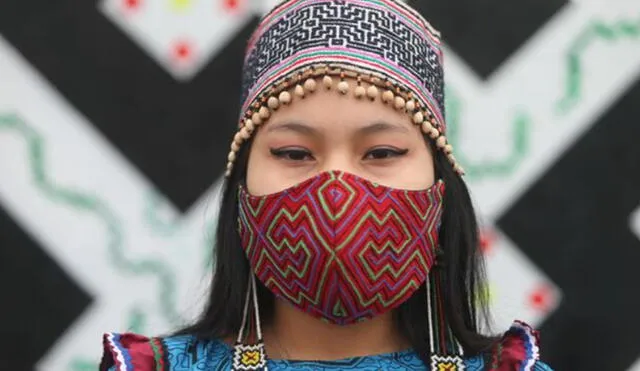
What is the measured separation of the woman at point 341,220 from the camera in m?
1.55

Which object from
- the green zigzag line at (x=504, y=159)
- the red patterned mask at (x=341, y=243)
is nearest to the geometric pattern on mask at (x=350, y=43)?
the red patterned mask at (x=341, y=243)

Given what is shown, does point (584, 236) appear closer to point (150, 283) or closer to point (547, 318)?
point (547, 318)

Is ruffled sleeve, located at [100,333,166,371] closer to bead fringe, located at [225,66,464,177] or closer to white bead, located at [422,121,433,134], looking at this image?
bead fringe, located at [225,66,464,177]

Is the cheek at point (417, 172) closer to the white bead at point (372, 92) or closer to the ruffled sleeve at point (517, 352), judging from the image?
the white bead at point (372, 92)

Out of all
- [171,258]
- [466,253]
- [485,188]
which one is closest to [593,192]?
[485,188]

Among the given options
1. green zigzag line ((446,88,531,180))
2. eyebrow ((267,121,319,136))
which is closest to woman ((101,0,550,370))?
eyebrow ((267,121,319,136))

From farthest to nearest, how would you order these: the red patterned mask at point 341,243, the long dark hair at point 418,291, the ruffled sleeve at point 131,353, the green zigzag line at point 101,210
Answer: the green zigzag line at point 101,210
the long dark hair at point 418,291
the ruffled sleeve at point 131,353
the red patterned mask at point 341,243

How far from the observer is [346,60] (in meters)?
1.63

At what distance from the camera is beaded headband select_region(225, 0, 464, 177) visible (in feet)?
5.34

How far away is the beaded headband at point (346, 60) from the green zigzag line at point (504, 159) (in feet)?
2.83

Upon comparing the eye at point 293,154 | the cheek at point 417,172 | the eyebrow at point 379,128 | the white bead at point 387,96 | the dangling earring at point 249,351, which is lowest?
the dangling earring at point 249,351

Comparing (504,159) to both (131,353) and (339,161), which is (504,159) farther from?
(131,353)

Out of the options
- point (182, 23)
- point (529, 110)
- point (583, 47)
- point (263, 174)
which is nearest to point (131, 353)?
point (263, 174)

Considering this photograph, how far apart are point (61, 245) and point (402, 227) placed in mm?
1363
